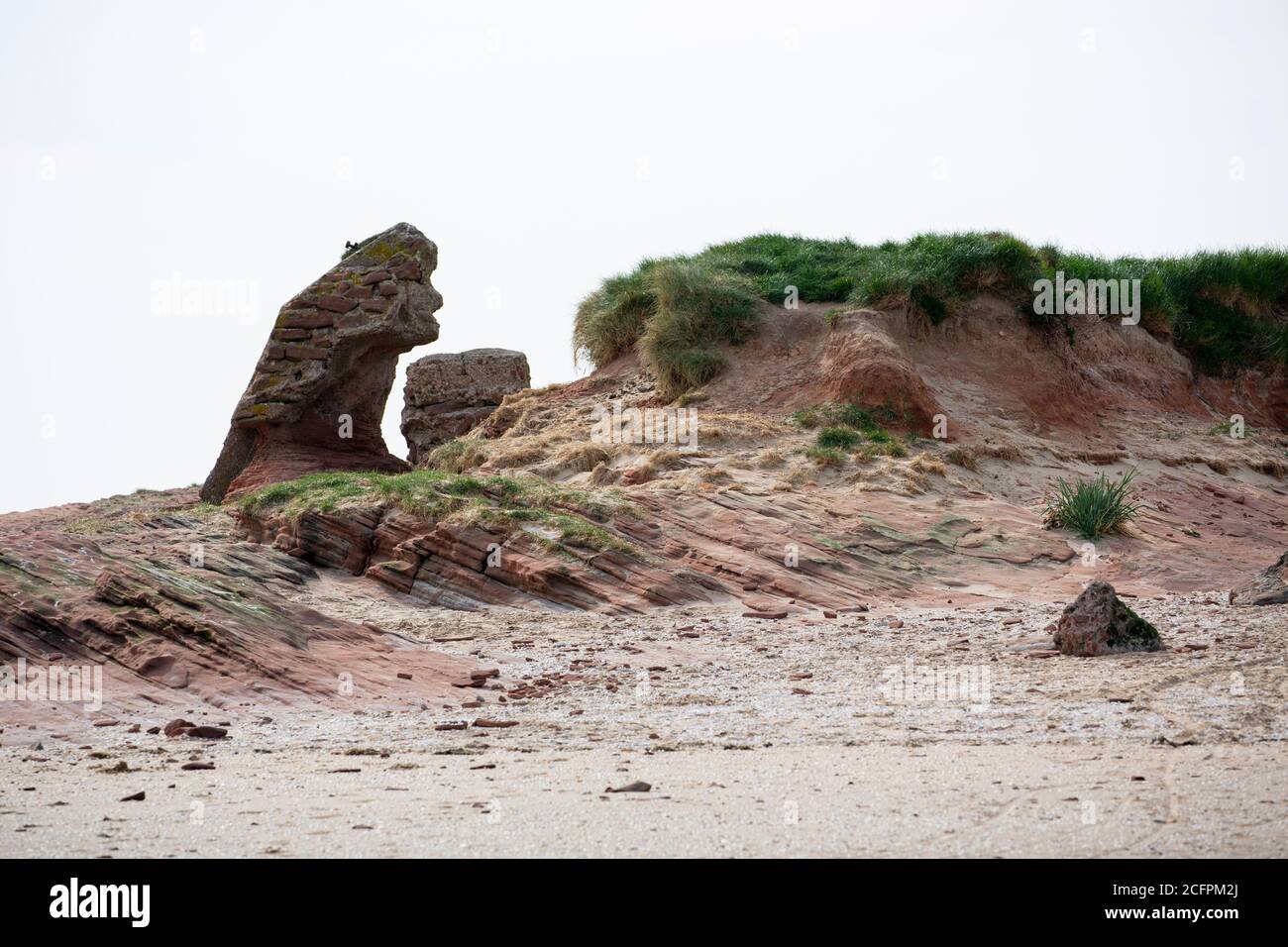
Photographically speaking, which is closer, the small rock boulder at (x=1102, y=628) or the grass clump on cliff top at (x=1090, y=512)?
the small rock boulder at (x=1102, y=628)

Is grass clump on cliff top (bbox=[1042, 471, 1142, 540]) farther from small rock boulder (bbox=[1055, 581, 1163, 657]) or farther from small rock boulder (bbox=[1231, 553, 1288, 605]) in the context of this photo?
small rock boulder (bbox=[1055, 581, 1163, 657])

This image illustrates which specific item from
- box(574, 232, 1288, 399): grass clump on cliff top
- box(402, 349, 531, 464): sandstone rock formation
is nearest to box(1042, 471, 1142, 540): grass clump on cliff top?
box(574, 232, 1288, 399): grass clump on cliff top

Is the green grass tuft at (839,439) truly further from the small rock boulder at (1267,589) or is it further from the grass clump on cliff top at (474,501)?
the small rock boulder at (1267,589)

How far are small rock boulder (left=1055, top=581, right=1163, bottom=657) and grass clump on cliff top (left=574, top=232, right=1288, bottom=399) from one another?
10328 mm

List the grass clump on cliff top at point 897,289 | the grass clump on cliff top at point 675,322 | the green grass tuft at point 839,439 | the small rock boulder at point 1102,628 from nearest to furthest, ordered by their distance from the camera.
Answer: the small rock boulder at point 1102,628
the green grass tuft at point 839,439
the grass clump on cliff top at point 675,322
the grass clump on cliff top at point 897,289

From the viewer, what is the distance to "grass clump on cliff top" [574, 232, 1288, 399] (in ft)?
61.8

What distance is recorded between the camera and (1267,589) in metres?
9.21

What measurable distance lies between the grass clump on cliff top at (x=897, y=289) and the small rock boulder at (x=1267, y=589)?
9464mm

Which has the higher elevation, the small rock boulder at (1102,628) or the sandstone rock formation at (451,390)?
the sandstone rock formation at (451,390)

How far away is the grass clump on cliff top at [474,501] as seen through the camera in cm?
1205

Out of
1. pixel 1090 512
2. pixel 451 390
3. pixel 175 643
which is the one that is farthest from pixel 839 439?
pixel 175 643

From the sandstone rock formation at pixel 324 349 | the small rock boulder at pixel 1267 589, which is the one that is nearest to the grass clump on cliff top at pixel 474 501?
the sandstone rock formation at pixel 324 349

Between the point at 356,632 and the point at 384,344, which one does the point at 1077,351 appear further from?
the point at 356,632
